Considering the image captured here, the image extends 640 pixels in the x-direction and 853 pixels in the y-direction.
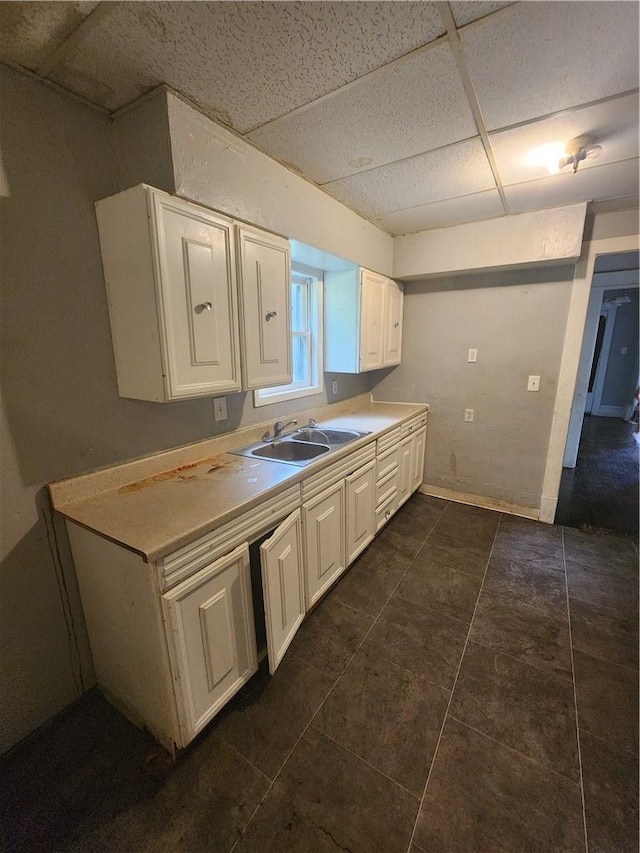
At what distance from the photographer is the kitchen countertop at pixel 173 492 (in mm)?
1132

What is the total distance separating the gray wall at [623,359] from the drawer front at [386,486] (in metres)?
6.68

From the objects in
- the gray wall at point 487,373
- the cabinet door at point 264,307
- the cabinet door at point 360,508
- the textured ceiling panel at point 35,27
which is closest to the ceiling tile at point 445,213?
the gray wall at point 487,373

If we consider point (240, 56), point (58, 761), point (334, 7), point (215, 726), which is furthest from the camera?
point (215, 726)

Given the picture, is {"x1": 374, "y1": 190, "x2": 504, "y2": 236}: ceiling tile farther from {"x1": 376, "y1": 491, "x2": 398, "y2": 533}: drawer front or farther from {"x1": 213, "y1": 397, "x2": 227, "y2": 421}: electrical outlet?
{"x1": 376, "y1": 491, "x2": 398, "y2": 533}: drawer front

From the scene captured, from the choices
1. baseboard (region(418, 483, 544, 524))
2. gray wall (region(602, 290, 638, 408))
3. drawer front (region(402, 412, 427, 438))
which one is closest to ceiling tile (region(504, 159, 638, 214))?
drawer front (region(402, 412, 427, 438))

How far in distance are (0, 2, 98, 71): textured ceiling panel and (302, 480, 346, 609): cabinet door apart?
1808 mm

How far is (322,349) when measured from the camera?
2.77 m

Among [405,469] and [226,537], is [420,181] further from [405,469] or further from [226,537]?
[226,537]

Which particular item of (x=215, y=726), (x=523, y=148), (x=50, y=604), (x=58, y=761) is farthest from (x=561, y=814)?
(x=523, y=148)

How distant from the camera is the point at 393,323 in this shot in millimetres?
3107

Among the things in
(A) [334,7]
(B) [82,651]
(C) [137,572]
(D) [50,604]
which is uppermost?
(A) [334,7]

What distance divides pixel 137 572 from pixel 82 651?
74cm

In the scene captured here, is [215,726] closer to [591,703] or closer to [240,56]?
[591,703]

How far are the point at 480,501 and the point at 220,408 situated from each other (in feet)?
8.24
